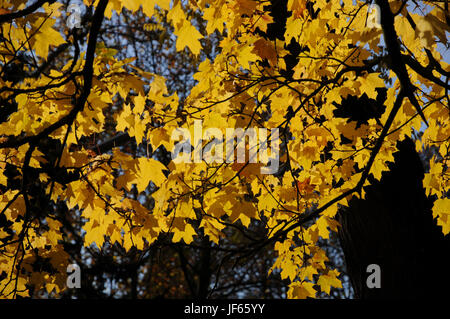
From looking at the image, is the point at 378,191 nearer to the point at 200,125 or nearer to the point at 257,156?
the point at 257,156

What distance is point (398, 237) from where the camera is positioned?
298 cm

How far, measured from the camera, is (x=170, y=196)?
9.76ft
